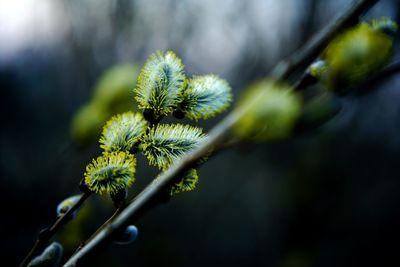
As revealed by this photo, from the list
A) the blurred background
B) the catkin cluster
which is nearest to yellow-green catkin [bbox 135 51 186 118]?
the catkin cluster

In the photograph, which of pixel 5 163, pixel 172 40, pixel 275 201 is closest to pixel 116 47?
pixel 172 40

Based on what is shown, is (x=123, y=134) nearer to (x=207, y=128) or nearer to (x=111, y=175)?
(x=111, y=175)

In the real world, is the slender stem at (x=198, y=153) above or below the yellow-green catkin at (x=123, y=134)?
below

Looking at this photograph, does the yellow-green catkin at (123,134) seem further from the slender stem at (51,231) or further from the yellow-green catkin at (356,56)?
the yellow-green catkin at (356,56)

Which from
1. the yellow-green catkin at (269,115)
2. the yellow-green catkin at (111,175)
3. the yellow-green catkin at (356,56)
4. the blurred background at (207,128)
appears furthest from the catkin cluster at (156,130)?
the blurred background at (207,128)

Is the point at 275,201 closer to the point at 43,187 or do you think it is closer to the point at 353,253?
the point at 353,253
